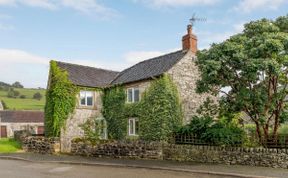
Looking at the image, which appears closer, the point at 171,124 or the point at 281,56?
the point at 281,56

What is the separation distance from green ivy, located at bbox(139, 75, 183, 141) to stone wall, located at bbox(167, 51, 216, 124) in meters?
0.95

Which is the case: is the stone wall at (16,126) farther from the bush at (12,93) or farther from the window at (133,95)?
the bush at (12,93)

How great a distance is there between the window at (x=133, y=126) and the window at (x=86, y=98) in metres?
4.73

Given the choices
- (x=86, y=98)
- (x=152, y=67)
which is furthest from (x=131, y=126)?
(x=152, y=67)

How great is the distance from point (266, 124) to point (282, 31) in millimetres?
6114

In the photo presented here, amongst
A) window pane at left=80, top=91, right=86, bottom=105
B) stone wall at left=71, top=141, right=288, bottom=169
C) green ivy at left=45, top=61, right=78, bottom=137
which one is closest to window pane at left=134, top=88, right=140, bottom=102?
window pane at left=80, top=91, right=86, bottom=105

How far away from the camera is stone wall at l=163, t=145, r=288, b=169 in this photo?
18358mm

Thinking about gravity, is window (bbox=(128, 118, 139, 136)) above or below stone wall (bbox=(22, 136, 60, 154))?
above

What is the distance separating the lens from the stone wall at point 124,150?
914 inches

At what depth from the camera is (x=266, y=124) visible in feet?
66.7

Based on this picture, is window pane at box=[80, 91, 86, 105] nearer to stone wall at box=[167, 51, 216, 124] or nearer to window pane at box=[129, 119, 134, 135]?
window pane at box=[129, 119, 134, 135]

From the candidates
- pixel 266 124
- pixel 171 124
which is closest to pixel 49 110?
pixel 171 124

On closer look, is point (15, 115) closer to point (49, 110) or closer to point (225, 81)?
point (49, 110)

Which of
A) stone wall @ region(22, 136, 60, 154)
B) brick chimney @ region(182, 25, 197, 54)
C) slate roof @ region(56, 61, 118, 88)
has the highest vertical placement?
brick chimney @ region(182, 25, 197, 54)
